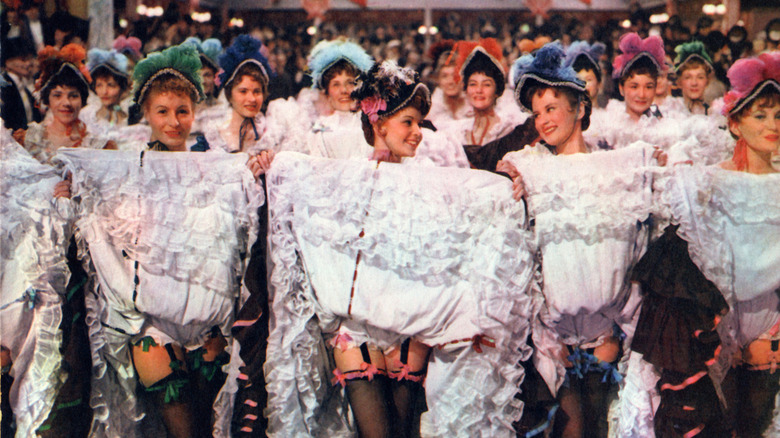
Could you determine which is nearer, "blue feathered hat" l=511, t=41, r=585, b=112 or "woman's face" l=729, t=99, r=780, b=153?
"woman's face" l=729, t=99, r=780, b=153

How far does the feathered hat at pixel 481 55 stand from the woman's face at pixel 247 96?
1.24 m

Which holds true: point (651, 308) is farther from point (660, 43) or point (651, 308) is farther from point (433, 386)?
point (660, 43)

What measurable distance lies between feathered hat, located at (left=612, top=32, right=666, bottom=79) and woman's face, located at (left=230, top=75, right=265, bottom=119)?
2170 millimetres

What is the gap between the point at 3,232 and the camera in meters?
2.68

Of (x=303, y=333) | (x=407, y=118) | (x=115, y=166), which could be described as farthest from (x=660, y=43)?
(x=115, y=166)

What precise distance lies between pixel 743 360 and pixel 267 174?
6.70ft

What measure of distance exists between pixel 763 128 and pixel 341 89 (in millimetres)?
2561

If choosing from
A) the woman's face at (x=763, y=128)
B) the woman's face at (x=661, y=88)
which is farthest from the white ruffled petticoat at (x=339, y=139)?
the woman's face at (x=661, y=88)

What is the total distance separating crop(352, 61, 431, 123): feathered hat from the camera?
2818 mm

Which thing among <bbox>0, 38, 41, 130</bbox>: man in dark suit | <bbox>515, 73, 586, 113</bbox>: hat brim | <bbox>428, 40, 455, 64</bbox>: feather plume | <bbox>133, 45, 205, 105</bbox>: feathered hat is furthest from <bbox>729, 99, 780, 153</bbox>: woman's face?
<bbox>0, 38, 41, 130</bbox>: man in dark suit

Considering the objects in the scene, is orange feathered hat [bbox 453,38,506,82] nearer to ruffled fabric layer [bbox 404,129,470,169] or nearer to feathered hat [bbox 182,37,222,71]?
ruffled fabric layer [bbox 404,129,470,169]

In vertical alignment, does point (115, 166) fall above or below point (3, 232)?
above

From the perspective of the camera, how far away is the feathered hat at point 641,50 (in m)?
3.94

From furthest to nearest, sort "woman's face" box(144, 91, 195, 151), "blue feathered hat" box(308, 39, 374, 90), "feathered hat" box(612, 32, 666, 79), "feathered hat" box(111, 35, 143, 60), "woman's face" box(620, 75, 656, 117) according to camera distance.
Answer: "feathered hat" box(111, 35, 143, 60) → "blue feathered hat" box(308, 39, 374, 90) → "woman's face" box(620, 75, 656, 117) → "feathered hat" box(612, 32, 666, 79) → "woman's face" box(144, 91, 195, 151)
